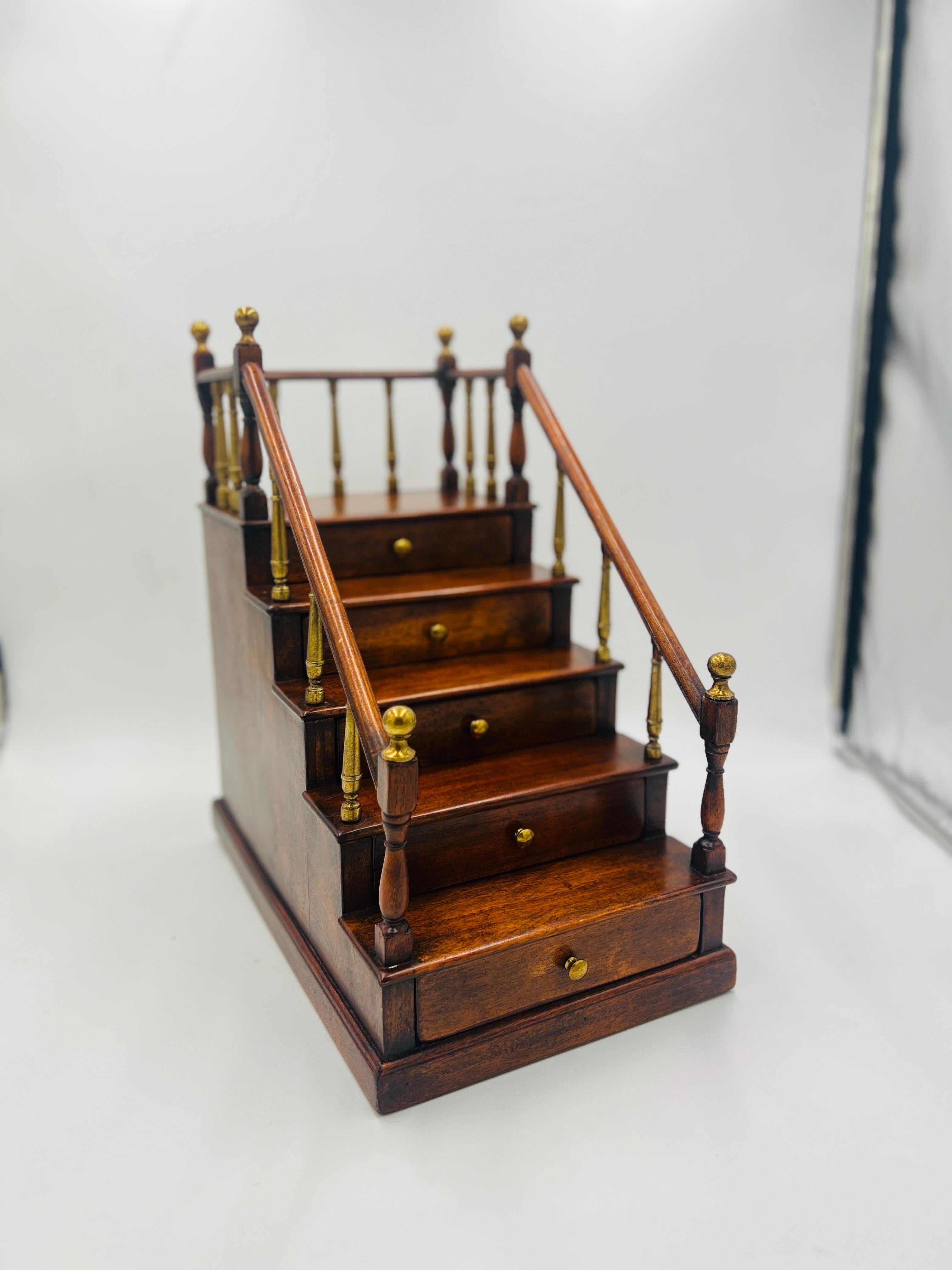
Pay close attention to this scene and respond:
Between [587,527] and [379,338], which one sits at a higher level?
[379,338]

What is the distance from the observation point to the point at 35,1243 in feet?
6.20

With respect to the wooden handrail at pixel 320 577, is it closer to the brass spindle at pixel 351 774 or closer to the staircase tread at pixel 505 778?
the brass spindle at pixel 351 774

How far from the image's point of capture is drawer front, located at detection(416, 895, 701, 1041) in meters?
2.27

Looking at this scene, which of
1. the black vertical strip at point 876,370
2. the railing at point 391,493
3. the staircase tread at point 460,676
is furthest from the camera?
the black vertical strip at point 876,370

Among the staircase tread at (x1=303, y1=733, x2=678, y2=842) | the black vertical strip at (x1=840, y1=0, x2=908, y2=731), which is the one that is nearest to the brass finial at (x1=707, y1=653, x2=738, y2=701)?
the staircase tread at (x1=303, y1=733, x2=678, y2=842)

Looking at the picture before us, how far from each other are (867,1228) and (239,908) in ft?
6.24

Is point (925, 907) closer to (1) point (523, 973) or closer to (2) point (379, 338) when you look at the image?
(1) point (523, 973)

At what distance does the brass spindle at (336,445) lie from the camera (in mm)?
3305

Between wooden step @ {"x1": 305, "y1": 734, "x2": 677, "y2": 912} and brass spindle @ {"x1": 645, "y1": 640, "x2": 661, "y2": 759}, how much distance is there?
30mm

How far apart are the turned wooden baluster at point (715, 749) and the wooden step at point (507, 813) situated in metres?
→ 0.22

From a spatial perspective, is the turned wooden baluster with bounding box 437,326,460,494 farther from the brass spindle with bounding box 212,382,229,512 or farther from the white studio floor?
the white studio floor

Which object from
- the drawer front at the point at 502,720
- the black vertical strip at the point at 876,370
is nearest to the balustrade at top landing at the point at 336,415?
the drawer front at the point at 502,720

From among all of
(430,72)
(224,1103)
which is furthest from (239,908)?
(430,72)

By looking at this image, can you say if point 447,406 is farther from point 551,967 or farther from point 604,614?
point 551,967
